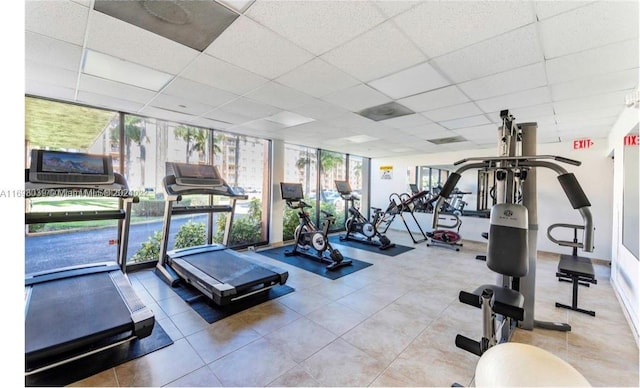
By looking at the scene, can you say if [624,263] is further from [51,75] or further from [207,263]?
[51,75]

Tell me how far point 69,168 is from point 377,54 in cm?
360

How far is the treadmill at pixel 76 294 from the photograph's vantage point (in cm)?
198

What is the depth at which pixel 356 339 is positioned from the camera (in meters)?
2.51

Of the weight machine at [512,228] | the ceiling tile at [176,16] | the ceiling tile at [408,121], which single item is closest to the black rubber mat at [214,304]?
the weight machine at [512,228]

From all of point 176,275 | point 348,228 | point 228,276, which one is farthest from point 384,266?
point 176,275

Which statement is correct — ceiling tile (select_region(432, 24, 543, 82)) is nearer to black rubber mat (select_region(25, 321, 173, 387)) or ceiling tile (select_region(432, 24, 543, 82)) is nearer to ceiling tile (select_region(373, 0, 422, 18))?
ceiling tile (select_region(373, 0, 422, 18))

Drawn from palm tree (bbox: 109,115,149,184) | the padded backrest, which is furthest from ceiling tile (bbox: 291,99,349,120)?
palm tree (bbox: 109,115,149,184)

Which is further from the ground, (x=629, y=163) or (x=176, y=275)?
(x=629, y=163)

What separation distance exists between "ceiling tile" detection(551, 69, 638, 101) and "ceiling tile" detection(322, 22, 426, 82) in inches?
72.4

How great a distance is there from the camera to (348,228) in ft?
23.3

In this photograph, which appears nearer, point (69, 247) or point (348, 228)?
point (69, 247)

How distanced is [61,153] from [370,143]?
5578 mm

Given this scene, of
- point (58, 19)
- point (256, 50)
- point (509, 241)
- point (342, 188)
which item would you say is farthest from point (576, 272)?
point (58, 19)

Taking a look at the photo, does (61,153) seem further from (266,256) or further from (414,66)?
(414,66)
